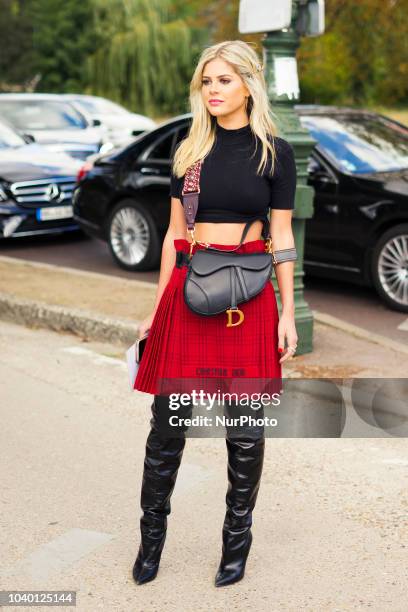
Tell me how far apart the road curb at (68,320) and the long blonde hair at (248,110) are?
3.55 m

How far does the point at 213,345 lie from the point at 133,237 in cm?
649

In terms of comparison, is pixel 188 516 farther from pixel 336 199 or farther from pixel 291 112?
pixel 336 199

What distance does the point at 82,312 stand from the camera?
23.8 ft

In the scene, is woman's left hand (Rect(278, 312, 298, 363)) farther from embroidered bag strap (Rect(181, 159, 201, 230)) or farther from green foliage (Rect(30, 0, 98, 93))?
green foliage (Rect(30, 0, 98, 93))

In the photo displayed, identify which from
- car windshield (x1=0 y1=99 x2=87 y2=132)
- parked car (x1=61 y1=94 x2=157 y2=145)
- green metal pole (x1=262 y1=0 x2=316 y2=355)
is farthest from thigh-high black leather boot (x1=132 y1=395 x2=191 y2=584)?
parked car (x1=61 y1=94 x2=157 y2=145)

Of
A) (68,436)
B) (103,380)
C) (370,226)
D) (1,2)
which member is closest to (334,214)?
(370,226)

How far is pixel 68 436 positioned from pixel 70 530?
1.15 metres

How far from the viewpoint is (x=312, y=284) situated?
9.14m

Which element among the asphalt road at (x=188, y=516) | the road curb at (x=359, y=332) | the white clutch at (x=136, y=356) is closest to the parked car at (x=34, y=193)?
the road curb at (x=359, y=332)

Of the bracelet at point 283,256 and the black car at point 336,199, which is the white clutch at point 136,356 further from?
the black car at point 336,199

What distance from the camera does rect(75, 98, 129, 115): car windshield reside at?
18656mm

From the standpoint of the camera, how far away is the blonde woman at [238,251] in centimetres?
327

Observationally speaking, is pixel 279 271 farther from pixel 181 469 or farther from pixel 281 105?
pixel 281 105

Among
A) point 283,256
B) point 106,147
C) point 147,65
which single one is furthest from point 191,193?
point 147,65
